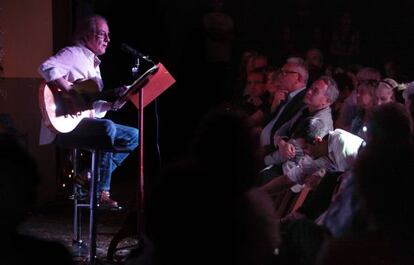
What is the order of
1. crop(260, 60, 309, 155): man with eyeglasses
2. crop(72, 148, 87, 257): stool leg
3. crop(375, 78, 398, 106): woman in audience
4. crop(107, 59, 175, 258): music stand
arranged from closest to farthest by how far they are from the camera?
1. crop(107, 59, 175, 258): music stand
2. crop(375, 78, 398, 106): woman in audience
3. crop(72, 148, 87, 257): stool leg
4. crop(260, 60, 309, 155): man with eyeglasses

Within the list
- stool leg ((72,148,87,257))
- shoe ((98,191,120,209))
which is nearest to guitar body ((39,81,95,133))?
stool leg ((72,148,87,257))

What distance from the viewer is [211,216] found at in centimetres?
218

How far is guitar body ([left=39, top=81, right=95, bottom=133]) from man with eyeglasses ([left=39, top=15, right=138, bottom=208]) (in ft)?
0.16

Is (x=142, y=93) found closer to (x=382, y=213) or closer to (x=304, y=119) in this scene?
(x=304, y=119)

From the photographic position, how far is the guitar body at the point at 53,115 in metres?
4.86

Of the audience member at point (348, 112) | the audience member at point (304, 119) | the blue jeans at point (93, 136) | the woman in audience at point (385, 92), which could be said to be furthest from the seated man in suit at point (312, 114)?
the blue jeans at point (93, 136)

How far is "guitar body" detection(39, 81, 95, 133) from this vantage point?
15.9ft

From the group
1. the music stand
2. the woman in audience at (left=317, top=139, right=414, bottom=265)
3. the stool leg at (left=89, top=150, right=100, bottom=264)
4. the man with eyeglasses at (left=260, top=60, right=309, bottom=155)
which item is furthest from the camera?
the man with eyeglasses at (left=260, top=60, right=309, bottom=155)

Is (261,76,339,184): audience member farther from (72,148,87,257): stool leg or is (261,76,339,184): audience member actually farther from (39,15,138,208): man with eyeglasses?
(72,148,87,257): stool leg

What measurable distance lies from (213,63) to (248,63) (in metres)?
1.07

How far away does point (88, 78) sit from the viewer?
5.21m

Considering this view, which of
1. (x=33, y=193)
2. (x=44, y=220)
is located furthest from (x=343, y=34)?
(x=33, y=193)

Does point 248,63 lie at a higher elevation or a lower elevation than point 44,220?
higher

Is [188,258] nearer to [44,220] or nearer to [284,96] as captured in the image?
[284,96]
